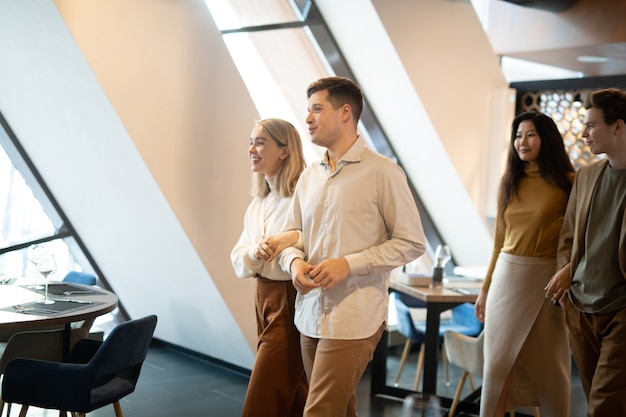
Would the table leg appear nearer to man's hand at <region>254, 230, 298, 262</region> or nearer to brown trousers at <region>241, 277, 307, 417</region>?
brown trousers at <region>241, 277, 307, 417</region>

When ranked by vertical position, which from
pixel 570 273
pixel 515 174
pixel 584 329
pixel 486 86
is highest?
pixel 486 86

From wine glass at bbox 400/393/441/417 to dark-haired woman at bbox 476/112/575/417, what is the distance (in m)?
0.75

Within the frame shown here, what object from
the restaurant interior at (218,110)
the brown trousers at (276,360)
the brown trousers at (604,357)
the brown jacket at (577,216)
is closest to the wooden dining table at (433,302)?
the restaurant interior at (218,110)

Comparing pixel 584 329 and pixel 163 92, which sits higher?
pixel 163 92

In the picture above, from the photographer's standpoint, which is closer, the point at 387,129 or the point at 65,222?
the point at 65,222

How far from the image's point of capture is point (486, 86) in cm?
594

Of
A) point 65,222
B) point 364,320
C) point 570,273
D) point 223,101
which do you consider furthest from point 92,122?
point 570,273

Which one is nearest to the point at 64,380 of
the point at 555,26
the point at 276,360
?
the point at 276,360

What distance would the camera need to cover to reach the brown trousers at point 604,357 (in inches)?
118

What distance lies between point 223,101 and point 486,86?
229cm

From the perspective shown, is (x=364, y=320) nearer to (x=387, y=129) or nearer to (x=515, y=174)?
(x=515, y=174)

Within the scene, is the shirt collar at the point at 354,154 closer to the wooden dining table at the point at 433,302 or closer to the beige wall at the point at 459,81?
the wooden dining table at the point at 433,302

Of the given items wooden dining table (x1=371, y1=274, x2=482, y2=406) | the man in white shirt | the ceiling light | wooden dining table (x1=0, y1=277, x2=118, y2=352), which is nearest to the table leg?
wooden dining table (x1=0, y1=277, x2=118, y2=352)

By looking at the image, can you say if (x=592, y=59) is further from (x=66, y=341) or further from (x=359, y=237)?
(x=66, y=341)
